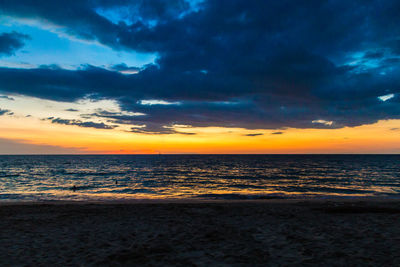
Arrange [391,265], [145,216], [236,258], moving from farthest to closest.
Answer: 1. [145,216]
2. [236,258]
3. [391,265]

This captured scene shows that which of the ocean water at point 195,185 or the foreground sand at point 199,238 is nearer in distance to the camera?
the foreground sand at point 199,238

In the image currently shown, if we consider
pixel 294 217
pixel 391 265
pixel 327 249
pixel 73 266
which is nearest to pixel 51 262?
pixel 73 266

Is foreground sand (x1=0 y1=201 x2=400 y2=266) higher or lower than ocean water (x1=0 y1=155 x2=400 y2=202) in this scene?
higher

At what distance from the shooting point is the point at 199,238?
1027cm

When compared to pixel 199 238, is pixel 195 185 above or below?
below

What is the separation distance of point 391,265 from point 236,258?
4540 millimetres

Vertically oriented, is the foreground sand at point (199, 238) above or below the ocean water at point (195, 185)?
above

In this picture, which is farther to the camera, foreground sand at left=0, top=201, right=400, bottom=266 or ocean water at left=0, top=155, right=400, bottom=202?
ocean water at left=0, top=155, right=400, bottom=202

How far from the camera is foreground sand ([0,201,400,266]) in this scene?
7.92m

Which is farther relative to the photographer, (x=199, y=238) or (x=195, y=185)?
(x=195, y=185)

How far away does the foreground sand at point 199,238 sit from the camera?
792 centimetres

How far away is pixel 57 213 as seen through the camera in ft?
51.5

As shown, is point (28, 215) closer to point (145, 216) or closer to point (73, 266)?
point (145, 216)

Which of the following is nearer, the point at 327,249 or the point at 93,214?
the point at 327,249
